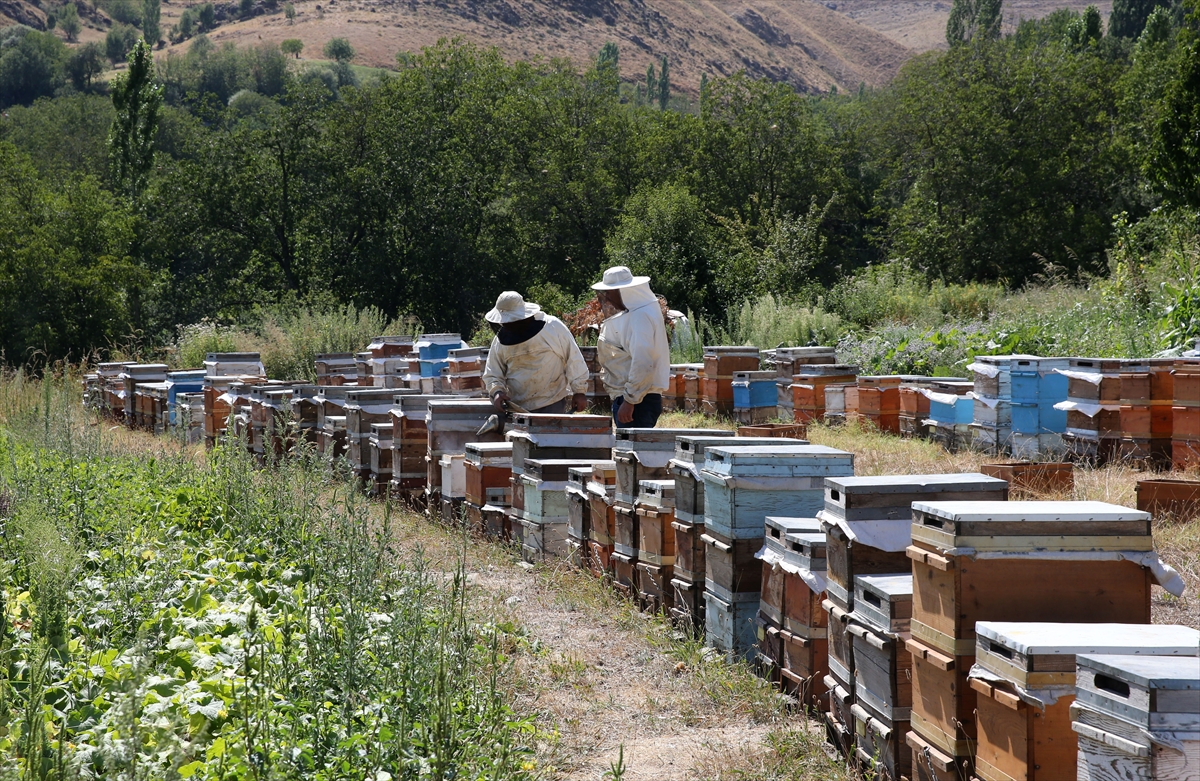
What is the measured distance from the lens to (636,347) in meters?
8.41

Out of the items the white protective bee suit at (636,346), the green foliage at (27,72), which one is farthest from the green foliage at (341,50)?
the white protective bee suit at (636,346)

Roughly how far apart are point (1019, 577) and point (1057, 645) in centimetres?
54

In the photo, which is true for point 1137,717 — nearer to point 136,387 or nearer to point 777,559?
point 777,559

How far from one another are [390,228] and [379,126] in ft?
10.3

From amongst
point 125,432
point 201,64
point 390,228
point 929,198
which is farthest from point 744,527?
point 201,64

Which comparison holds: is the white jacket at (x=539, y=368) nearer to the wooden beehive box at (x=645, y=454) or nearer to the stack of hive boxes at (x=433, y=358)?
the wooden beehive box at (x=645, y=454)

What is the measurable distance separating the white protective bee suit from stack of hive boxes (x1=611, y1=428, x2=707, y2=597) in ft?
8.09

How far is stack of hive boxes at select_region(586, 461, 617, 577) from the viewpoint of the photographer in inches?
243

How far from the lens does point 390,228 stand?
97.3 ft

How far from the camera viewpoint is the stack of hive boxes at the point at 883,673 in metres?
3.46

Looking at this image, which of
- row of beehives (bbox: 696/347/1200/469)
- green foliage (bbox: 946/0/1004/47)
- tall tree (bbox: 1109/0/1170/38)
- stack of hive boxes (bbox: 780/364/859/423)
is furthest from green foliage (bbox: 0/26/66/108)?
row of beehives (bbox: 696/347/1200/469)

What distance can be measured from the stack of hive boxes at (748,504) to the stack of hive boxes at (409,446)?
431cm

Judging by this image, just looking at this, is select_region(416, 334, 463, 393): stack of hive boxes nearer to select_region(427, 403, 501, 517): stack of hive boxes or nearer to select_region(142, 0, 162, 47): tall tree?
select_region(427, 403, 501, 517): stack of hive boxes

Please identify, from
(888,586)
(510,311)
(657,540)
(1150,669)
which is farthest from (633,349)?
(1150,669)
